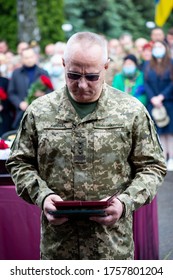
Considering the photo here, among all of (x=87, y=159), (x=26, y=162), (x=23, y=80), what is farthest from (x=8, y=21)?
(x=87, y=159)

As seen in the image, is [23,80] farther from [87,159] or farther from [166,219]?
[87,159]

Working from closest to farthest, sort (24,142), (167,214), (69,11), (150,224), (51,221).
Result: (51,221) → (24,142) → (150,224) → (167,214) → (69,11)

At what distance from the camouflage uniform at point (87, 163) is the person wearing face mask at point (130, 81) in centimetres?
987

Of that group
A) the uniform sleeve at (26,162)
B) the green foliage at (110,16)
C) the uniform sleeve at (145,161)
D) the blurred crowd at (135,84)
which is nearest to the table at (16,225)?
the uniform sleeve at (26,162)

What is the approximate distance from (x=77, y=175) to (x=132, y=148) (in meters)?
0.32

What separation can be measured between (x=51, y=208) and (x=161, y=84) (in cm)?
1032

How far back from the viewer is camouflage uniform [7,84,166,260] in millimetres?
4594

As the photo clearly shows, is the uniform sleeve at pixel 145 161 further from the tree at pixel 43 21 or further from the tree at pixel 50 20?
the tree at pixel 50 20

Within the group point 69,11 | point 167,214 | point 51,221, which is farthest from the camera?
point 69,11

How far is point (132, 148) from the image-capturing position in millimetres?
4680

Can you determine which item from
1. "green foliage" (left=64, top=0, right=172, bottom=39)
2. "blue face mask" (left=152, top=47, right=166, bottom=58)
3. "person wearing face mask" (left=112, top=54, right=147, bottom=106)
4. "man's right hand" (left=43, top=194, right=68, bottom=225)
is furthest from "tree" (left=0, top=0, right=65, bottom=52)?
"man's right hand" (left=43, top=194, right=68, bottom=225)

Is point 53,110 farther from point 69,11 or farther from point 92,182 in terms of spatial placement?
point 69,11

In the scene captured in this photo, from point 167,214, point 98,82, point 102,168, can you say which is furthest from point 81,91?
point 167,214

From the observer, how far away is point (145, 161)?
184 inches
